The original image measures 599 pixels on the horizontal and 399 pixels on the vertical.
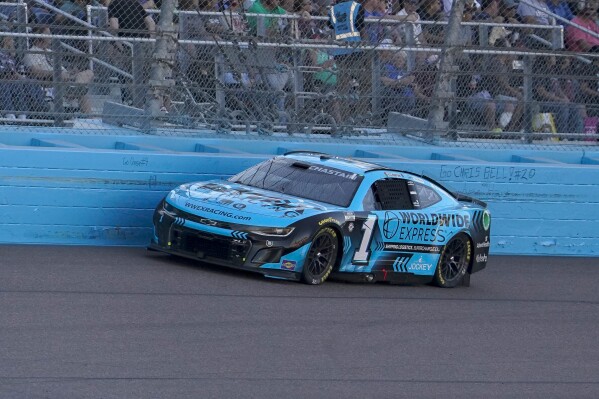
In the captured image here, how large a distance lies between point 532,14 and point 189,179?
6209mm

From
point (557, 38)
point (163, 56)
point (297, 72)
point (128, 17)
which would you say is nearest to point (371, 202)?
point (297, 72)

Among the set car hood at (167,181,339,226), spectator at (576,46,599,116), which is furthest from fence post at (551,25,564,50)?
car hood at (167,181,339,226)

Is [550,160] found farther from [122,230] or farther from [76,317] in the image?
[76,317]

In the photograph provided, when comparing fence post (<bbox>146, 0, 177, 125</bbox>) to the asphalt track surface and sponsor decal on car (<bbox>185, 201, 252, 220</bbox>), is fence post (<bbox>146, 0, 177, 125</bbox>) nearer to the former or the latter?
the asphalt track surface

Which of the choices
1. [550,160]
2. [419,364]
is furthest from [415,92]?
[419,364]

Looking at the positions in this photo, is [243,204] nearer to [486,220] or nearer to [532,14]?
[486,220]

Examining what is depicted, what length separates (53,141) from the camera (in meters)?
14.0

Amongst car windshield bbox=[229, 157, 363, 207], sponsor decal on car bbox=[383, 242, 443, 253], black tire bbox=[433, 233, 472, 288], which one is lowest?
black tire bbox=[433, 233, 472, 288]

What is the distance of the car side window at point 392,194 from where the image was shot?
39.4ft

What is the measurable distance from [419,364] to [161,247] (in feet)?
13.3

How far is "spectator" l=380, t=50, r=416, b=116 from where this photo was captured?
1477 centimetres

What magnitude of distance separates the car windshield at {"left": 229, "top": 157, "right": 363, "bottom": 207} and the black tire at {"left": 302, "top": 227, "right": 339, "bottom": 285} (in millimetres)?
485

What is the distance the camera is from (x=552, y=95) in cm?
1564

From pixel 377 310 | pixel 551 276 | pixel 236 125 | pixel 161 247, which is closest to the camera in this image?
pixel 377 310
